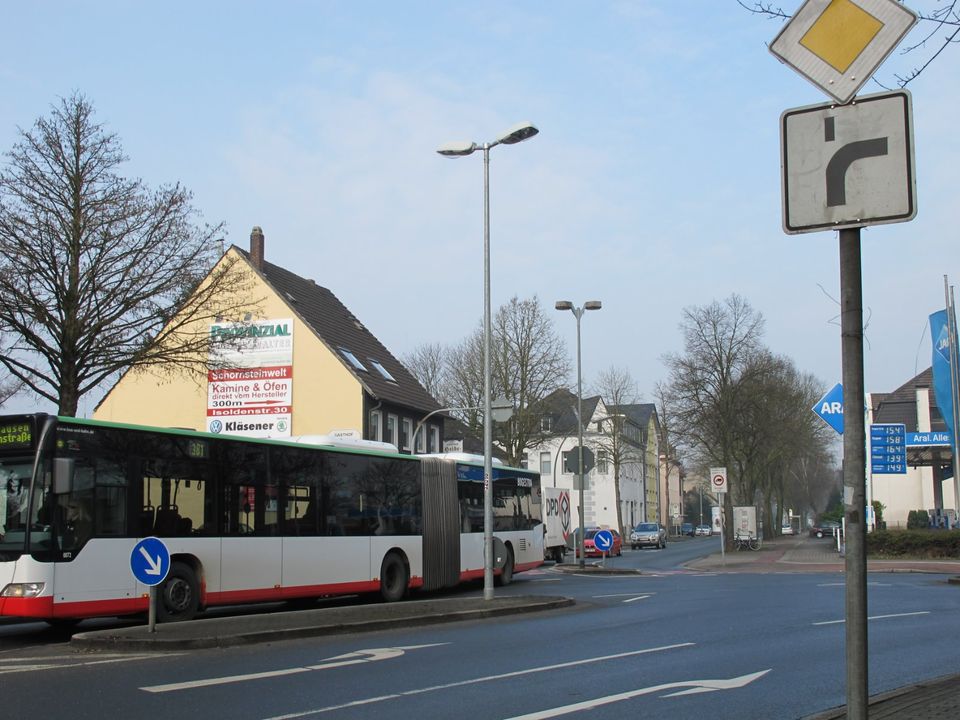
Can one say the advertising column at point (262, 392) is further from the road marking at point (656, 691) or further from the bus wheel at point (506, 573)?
the road marking at point (656, 691)

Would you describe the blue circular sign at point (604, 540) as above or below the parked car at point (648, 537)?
above

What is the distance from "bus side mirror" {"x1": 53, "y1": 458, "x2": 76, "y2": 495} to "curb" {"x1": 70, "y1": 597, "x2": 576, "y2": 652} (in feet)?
6.16

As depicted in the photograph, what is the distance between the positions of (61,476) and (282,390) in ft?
104

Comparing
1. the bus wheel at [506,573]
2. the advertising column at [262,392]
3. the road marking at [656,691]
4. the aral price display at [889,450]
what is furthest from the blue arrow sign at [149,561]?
the advertising column at [262,392]

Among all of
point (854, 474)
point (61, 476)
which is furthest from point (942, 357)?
point (854, 474)

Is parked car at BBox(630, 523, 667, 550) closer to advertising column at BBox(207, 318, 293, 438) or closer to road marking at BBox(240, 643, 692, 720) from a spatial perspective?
advertising column at BBox(207, 318, 293, 438)

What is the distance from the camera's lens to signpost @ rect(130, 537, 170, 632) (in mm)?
12883

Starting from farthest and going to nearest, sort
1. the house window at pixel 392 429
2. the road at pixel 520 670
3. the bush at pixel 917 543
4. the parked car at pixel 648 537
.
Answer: the parked car at pixel 648 537 → the house window at pixel 392 429 → the bush at pixel 917 543 → the road at pixel 520 670

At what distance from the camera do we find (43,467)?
13883mm

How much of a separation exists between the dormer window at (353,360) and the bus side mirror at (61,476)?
31322 millimetres

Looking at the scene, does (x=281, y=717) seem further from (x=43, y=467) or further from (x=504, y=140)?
(x=504, y=140)

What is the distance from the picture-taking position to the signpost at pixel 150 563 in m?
12.9

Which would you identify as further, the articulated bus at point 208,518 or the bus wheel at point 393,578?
the bus wheel at point 393,578

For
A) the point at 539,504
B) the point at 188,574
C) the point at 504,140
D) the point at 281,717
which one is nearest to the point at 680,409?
the point at 539,504
